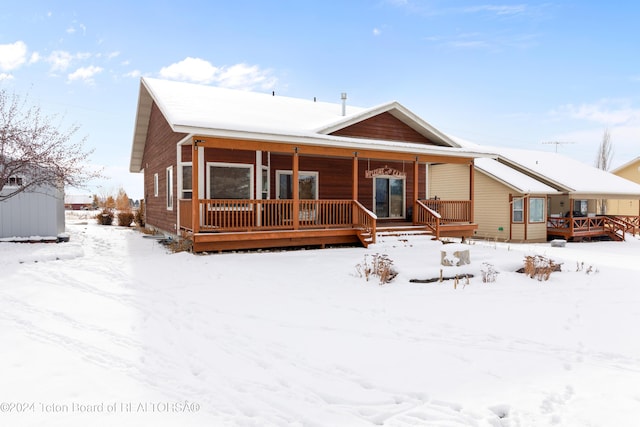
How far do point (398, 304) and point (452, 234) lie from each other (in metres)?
9.74

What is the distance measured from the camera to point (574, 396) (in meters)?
4.30

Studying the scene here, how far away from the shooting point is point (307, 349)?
5.41m

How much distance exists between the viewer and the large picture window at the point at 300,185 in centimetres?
1622

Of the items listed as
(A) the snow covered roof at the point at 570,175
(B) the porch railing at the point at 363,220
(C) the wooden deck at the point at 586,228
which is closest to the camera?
(B) the porch railing at the point at 363,220

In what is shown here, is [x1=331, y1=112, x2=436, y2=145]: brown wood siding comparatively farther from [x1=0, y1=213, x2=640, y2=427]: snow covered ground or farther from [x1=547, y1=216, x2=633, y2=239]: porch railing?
[x1=547, y1=216, x2=633, y2=239]: porch railing

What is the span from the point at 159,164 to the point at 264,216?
6830 mm

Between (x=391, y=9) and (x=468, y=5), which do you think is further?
(x=391, y=9)

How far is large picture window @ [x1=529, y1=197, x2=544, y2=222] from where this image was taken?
23.7 m

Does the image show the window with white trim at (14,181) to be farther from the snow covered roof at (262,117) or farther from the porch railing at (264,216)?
the porch railing at (264,216)

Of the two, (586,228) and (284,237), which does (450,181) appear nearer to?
(586,228)

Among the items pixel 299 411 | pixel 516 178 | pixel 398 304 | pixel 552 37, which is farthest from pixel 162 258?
pixel 516 178

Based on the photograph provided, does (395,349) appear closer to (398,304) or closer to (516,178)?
(398,304)

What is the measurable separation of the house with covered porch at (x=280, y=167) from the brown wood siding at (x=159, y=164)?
1.8 inches

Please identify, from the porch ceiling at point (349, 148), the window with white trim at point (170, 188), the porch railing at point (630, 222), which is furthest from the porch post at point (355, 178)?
the porch railing at point (630, 222)
